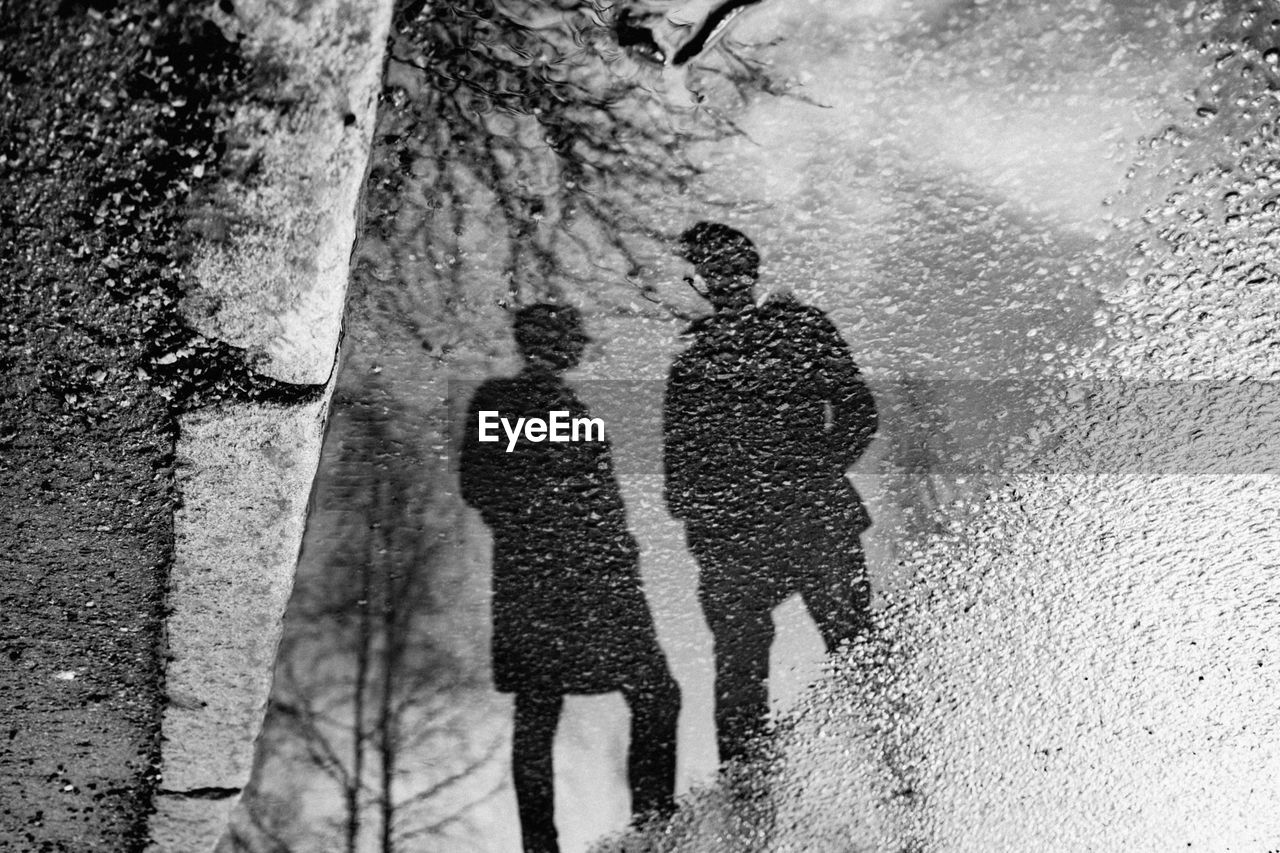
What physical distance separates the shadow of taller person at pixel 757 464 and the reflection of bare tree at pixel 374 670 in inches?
36.0

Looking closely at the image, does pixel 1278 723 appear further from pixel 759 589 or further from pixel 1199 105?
pixel 1199 105

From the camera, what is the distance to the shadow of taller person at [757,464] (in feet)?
7.77

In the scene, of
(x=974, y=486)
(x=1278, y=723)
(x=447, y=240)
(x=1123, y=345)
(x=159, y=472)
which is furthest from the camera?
(x=1278, y=723)

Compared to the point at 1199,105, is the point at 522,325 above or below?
below

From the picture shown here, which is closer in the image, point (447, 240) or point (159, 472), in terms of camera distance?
point (159, 472)

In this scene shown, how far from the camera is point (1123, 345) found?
2.48 meters

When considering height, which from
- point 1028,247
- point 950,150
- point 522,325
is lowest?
point 522,325

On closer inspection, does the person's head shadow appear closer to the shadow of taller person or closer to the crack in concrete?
the shadow of taller person

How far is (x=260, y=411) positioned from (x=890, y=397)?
1995mm

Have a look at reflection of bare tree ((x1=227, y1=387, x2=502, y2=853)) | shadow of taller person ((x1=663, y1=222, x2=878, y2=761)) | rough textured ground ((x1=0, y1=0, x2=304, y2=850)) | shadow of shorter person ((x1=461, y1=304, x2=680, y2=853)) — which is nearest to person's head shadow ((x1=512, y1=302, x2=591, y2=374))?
shadow of shorter person ((x1=461, y1=304, x2=680, y2=853))

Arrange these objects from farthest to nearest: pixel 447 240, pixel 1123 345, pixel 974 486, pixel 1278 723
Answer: pixel 1278 723, pixel 974 486, pixel 1123 345, pixel 447 240

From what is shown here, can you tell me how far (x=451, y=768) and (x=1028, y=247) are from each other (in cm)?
275

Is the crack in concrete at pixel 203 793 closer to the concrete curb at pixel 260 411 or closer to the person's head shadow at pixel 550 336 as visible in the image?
the concrete curb at pixel 260 411

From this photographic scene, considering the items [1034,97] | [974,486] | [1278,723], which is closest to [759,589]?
[974,486]
